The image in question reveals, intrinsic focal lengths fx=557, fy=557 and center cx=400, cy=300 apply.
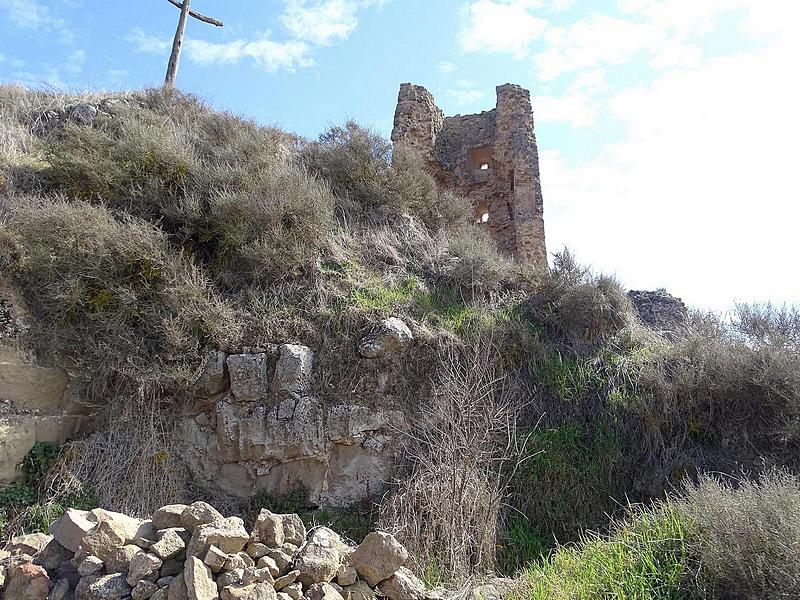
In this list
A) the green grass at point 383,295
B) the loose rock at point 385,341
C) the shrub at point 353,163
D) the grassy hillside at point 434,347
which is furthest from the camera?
the shrub at point 353,163

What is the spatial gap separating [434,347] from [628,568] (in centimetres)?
348

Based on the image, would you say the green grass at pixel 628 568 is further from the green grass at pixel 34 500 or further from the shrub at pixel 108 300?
the green grass at pixel 34 500

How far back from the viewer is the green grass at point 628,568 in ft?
13.6

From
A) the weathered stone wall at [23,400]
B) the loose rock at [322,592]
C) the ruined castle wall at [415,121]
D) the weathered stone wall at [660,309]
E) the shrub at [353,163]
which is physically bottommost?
the loose rock at [322,592]

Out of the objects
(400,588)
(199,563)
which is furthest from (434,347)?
(199,563)

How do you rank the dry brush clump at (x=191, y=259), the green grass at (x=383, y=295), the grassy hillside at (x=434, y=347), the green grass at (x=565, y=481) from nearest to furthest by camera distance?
the grassy hillside at (x=434, y=347)
the green grass at (x=565, y=481)
the dry brush clump at (x=191, y=259)
the green grass at (x=383, y=295)

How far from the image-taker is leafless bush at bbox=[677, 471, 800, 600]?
377 centimetres

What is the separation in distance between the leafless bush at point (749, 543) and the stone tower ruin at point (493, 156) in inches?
334

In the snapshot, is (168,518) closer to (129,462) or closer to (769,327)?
(129,462)

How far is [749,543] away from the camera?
4004 millimetres

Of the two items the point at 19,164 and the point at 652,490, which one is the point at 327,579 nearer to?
the point at 652,490

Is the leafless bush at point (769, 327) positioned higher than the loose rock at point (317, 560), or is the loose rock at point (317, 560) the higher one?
the leafless bush at point (769, 327)

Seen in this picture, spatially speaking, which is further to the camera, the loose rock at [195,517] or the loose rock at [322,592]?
the loose rock at [195,517]

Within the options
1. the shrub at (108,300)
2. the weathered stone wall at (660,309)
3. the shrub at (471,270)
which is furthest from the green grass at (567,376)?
the shrub at (108,300)
